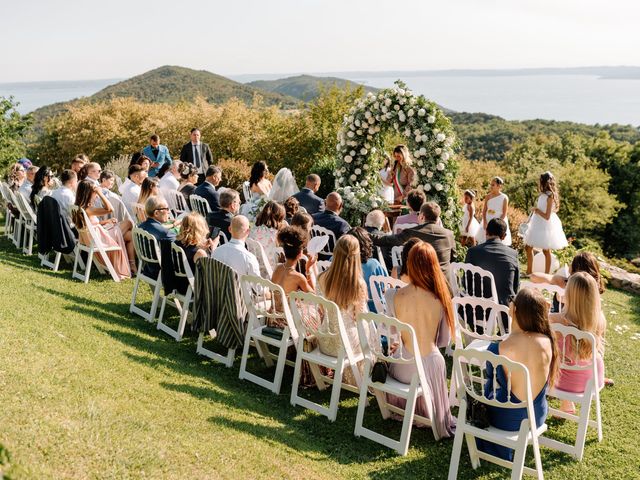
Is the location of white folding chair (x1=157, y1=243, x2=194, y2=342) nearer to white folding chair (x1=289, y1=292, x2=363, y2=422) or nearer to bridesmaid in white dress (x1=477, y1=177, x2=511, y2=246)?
white folding chair (x1=289, y1=292, x2=363, y2=422)

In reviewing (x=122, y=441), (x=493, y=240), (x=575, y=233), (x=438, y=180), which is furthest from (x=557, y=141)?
(x=122, y=441)

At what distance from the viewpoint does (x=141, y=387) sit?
4875 mm

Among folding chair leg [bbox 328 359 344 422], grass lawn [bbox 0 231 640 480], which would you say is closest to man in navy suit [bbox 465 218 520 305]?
grass lawn [bbox 0 231 640 480]

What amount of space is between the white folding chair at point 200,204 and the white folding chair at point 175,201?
0.36 meters

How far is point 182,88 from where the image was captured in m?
60.2

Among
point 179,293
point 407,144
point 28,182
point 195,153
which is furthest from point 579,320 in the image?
point 195,153

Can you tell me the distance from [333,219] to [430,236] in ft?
5.09

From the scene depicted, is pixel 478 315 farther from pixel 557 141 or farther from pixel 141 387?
pixel 557 141

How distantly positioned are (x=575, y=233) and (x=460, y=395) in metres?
40.1

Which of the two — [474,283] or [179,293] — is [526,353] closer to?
[474,283]

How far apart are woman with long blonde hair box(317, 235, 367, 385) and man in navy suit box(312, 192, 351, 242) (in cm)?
274

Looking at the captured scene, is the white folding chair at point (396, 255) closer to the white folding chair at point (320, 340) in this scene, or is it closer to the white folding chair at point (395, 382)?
the white folding chair at point (320, 340)

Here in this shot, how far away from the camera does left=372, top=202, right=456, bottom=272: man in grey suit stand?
23.2 ft

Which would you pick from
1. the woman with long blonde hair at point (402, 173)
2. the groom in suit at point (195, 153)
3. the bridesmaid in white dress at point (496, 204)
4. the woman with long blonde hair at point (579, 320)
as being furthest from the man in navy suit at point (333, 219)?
the groom in suit at point (195, 153)
